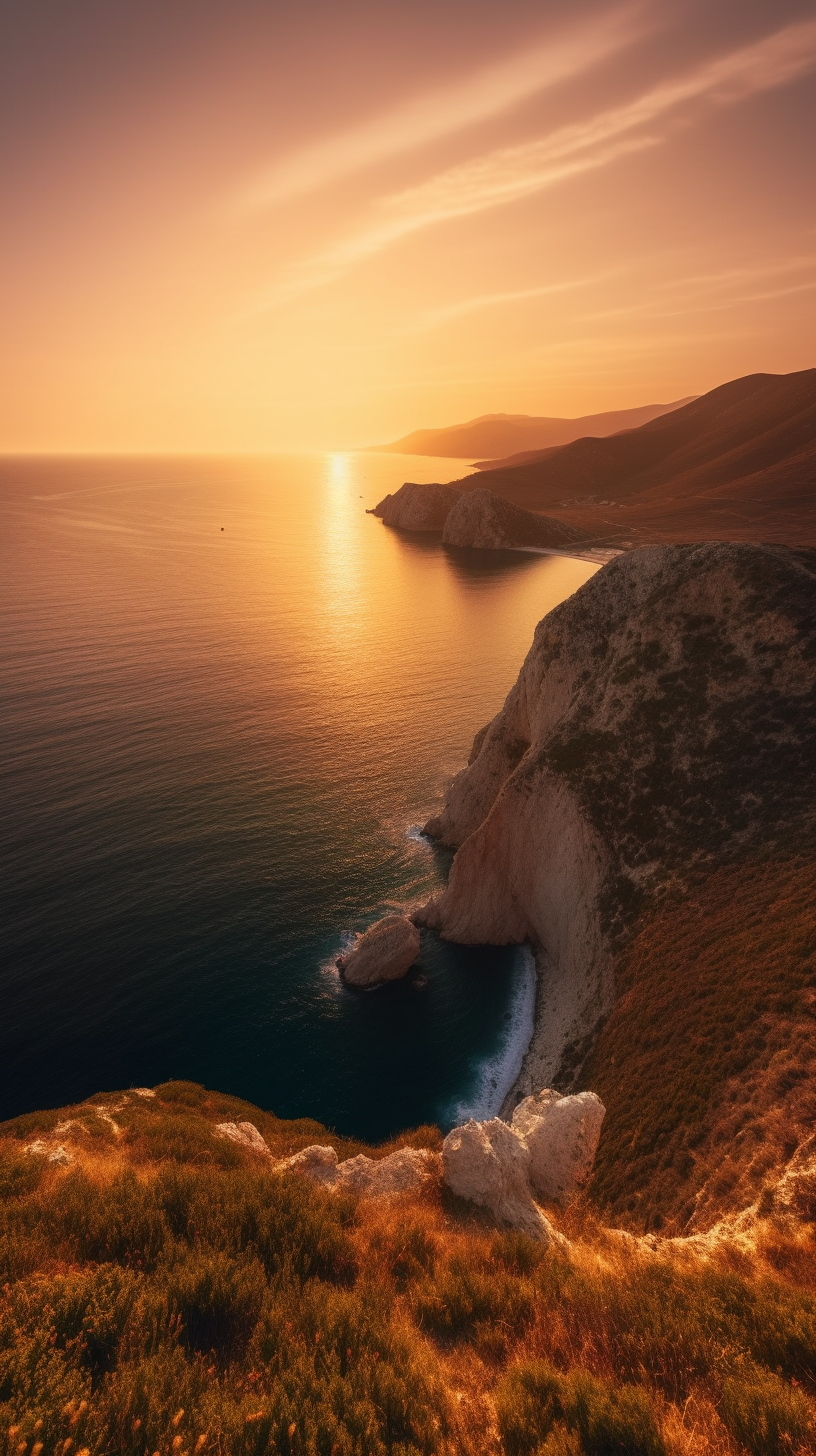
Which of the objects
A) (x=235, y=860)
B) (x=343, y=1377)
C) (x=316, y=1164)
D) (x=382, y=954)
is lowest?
(x=382, y=954)

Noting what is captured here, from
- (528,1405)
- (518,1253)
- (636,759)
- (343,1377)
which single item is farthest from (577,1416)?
(636,759)

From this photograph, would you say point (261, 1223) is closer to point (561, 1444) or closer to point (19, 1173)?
point (561, 1444)

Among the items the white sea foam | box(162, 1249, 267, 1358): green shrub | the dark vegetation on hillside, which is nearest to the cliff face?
the dark vegetation on hillside

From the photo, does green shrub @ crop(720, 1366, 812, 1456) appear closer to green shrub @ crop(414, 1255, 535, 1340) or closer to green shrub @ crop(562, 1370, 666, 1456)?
green shrub @ crop(562, 1370, 666, 1456)

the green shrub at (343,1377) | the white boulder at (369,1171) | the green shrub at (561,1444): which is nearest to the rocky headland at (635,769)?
the white boulder at (369,1171)

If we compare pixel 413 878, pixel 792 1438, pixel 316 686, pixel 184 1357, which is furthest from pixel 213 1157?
pixel 316 686

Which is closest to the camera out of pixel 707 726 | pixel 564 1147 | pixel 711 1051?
pixel 564 1147
